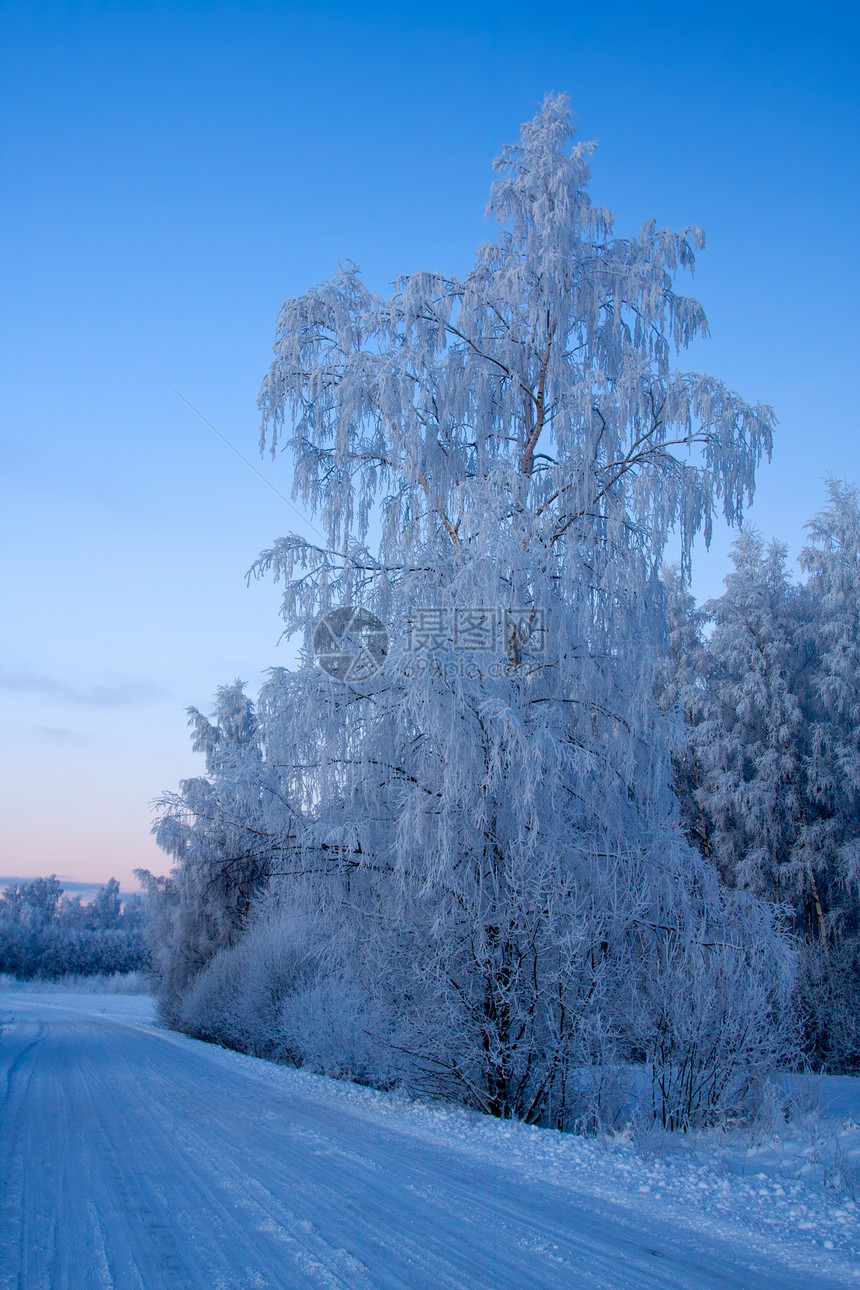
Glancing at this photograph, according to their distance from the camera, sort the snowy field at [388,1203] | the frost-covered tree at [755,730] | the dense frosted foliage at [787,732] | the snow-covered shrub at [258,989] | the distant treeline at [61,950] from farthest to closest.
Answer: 1. the distant treeline at [61,950]
2. the frost-covered tree at [755,730]
3. the dense frosted foliage at [787,732]
4. the snow-covered shrub at [258,989]
5. the snowy field at [388,1203]

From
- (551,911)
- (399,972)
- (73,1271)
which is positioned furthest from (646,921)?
(73,1271)

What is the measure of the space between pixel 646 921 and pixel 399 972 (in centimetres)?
237

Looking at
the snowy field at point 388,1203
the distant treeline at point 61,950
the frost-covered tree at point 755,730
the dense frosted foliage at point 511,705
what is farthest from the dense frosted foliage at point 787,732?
the distant treeline at point 61,950

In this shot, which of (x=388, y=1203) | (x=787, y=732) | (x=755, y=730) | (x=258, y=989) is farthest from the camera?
(x=755, y=730)

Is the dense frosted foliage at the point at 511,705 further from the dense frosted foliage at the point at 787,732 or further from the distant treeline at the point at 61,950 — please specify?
the distant treeline at the point at 61,950

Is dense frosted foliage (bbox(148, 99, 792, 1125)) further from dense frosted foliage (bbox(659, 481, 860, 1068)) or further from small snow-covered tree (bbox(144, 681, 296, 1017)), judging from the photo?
dense frosted foliage (bbox(659, 481, 860, 1068))

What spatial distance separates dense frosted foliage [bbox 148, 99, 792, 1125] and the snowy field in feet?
3.16

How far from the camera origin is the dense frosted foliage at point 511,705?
699cm

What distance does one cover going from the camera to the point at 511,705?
275 inches

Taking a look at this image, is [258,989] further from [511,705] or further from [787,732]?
[787,732]

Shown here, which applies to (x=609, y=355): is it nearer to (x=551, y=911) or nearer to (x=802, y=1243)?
(x=551, y=911)

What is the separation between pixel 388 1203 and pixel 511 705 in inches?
151

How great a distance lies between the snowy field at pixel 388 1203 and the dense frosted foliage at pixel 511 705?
0.96m

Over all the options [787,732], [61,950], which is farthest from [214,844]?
[61,950]
